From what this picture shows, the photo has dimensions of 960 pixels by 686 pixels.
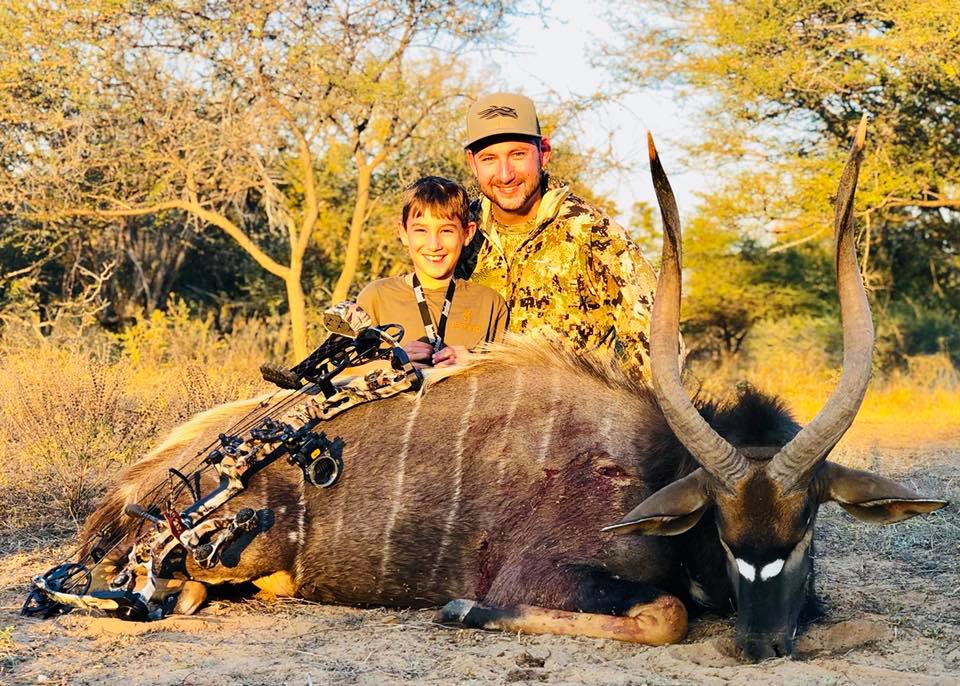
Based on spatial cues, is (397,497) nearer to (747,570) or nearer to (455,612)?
(455,612)

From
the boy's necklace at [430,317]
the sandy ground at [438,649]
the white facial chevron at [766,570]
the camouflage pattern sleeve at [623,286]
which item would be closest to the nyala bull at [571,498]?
the white facial chevron at [766,570]

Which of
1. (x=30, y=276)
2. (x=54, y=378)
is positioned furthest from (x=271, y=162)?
(x=54, y=378)

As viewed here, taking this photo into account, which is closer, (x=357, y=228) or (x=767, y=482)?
(x=767, y=482)

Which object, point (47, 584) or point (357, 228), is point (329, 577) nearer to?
point (47, 584)

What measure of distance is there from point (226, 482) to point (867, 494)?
2.20 meters

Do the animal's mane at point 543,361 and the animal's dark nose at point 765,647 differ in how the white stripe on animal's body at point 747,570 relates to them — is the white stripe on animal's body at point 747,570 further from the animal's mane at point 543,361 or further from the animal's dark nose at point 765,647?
the animal's mane at point 543,361

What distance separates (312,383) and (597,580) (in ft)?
4.29

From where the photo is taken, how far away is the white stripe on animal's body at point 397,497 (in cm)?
395

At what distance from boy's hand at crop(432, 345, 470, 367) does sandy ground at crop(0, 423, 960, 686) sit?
99cm

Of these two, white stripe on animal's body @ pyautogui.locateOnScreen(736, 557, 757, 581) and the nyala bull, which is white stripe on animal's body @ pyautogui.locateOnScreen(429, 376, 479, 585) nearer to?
the nyala bull

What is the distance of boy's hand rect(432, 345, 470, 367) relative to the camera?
4336 millimetres

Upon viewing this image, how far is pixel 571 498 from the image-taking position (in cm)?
379

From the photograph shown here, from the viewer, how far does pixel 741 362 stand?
17.2 meters

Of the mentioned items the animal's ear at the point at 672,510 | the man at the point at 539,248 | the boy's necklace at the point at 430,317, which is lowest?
the animal's ear at the point at 672,510
